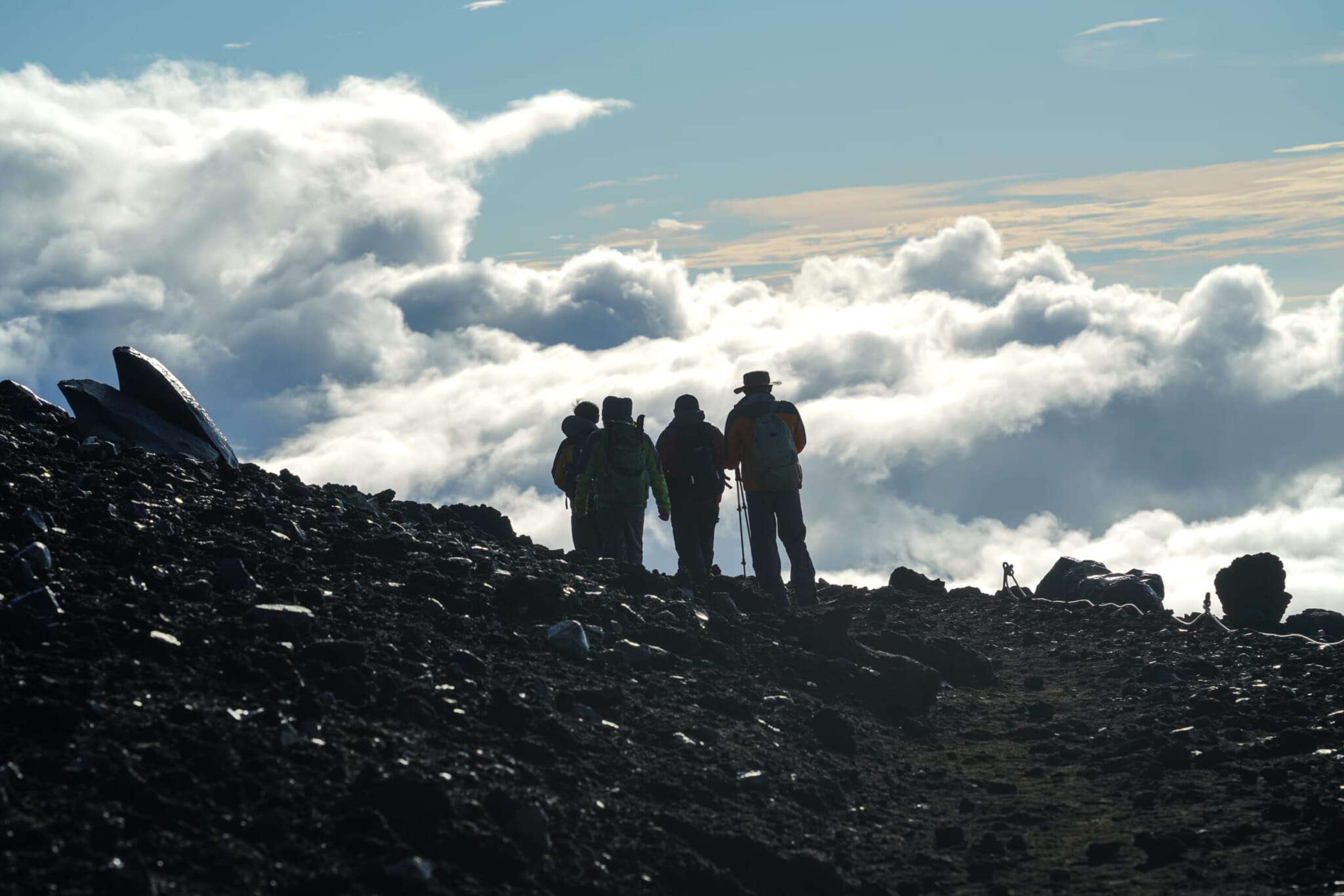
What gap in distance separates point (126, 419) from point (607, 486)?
603cm

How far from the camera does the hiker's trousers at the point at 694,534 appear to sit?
54.4ft

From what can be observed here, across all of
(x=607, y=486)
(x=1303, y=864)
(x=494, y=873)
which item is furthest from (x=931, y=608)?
(x=494, y=873)

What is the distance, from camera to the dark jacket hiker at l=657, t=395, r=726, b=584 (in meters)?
16.4

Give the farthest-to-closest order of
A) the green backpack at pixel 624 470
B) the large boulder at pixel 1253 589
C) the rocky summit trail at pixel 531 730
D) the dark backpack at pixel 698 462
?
1. the large boulder at pixel 1253 589
2. the dark backpack at pixel 698 462
3. the green backpack at pixel 624 470
4. the rocky summit trail at pixel 531 730

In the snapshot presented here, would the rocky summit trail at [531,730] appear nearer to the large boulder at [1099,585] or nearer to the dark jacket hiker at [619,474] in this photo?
the dark jacket hiker at [619,474]

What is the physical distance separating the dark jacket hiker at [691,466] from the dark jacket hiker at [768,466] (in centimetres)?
24

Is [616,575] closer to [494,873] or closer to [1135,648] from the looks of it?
[1135,648]

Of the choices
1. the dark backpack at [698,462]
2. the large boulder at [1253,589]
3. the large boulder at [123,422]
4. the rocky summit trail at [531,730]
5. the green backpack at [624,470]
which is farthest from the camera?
the large boulder at [1253,589]

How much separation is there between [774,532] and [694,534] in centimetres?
106

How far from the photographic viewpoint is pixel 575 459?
1711 centimetres

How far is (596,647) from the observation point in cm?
1149

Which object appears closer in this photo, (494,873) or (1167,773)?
(494,873)

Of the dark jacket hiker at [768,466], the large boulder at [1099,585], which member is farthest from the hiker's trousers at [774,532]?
the large boulder at [1099,585]

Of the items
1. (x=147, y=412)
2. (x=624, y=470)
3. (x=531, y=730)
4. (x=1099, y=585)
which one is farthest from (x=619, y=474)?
(x=1099, y=585)
